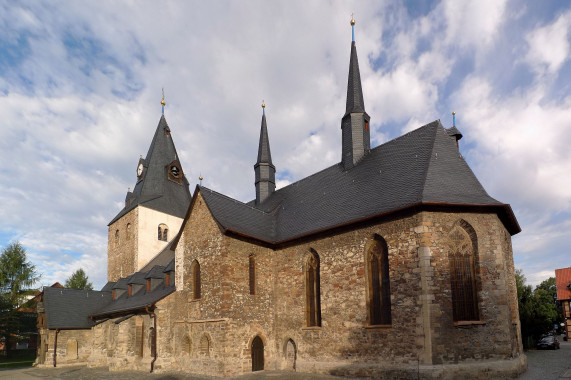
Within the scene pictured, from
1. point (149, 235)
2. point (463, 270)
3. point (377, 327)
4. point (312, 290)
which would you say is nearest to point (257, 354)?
point (312, 290)

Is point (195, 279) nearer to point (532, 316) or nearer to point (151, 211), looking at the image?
point (151, 211)

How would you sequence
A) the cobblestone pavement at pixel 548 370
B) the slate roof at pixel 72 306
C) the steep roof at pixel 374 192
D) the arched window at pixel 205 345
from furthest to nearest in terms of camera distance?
the slate roof at pixel 72 306 < the arched window at pixel 205 345 < the steep roof at pixel 374 192 < the cobblestone pavement at pixel 548 370

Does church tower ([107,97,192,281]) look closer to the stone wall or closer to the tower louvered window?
the stone wall

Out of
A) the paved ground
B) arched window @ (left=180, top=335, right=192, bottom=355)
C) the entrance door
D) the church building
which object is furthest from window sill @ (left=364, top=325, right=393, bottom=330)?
arched window @ (left=180, top=335, right=192, bottom=355)

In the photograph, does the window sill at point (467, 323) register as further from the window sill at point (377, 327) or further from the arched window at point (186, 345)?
the arched window at point (186, 345)

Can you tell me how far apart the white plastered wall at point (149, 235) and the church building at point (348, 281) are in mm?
5278

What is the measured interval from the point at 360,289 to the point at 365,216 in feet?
8.66

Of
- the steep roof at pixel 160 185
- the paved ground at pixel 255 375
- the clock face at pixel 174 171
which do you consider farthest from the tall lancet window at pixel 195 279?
the clock face at pixel 174 171

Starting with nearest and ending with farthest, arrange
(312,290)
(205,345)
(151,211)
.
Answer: (205,345) → (312,290) → (151,211)

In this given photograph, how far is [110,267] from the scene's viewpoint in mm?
32094

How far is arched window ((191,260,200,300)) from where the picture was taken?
58.2ft

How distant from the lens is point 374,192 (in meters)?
15.8

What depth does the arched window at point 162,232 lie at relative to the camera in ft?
99.3

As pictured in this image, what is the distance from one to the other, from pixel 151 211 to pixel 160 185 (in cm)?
263
